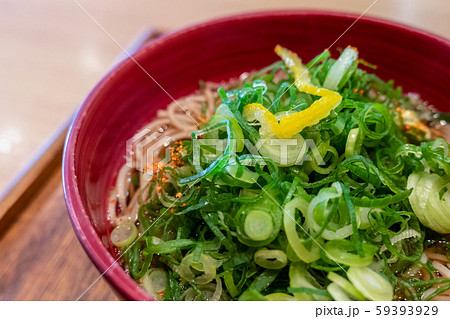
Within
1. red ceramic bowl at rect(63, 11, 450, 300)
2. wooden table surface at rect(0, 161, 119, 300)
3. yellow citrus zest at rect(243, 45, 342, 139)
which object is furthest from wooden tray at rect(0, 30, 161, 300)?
yellow citrus zest at rect(243, 45, 342, 139)

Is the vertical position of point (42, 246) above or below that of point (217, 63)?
below

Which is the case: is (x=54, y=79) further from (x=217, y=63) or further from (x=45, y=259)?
(x=45, y=259)

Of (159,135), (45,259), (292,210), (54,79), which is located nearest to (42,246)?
(45,259)

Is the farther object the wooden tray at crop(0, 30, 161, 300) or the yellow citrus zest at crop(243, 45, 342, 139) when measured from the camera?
the wooden tray at crop(0, 30, 161, 300)

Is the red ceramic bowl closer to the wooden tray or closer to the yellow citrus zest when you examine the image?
the wooden tray

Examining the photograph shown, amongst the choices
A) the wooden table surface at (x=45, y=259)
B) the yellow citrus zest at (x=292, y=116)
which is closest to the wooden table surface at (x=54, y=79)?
the wooden table surface at (x=45, y=259)

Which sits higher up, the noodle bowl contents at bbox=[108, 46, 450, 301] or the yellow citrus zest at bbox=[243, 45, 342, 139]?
the yellow citrus zest at bbox=[243, 45, 342, 139]
